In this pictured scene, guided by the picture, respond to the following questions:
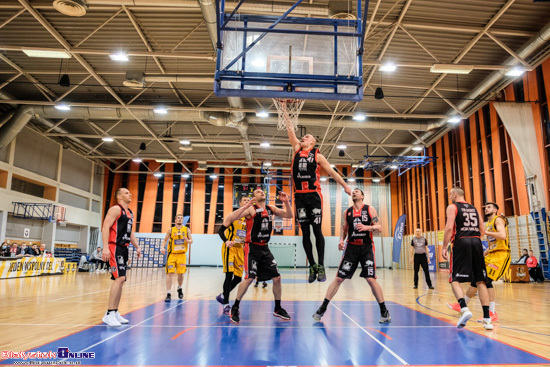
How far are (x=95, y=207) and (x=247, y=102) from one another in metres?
17.2

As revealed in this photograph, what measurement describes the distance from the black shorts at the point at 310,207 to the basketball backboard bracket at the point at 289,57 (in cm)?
148

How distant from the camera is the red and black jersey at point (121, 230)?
19.5ft

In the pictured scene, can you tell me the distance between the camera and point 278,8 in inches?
436

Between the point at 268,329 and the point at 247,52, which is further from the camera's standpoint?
the point at 247,52

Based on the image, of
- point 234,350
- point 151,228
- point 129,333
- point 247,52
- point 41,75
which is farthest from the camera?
point 151,228

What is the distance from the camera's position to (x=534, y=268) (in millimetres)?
14969

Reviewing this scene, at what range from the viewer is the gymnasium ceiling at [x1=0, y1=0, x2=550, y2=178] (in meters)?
12.1

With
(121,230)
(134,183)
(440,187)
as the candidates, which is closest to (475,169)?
(440,187)

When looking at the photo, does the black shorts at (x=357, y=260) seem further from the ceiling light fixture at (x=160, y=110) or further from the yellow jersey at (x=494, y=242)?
the ceiling light fixture at (x=160, y=110)

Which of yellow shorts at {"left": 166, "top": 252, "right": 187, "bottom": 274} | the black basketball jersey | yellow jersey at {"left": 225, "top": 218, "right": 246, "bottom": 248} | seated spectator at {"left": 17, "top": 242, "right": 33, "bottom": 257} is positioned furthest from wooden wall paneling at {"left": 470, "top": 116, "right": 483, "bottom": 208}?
seated spectator at {"left": 17, "top": 242, "right": 33, "bottom": 257}

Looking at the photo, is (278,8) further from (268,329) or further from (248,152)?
(248,152)

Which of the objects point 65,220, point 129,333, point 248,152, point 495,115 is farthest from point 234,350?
point 65,220

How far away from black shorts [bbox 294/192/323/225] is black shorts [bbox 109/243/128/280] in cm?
292

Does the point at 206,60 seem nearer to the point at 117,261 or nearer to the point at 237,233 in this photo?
the point at 237,233
